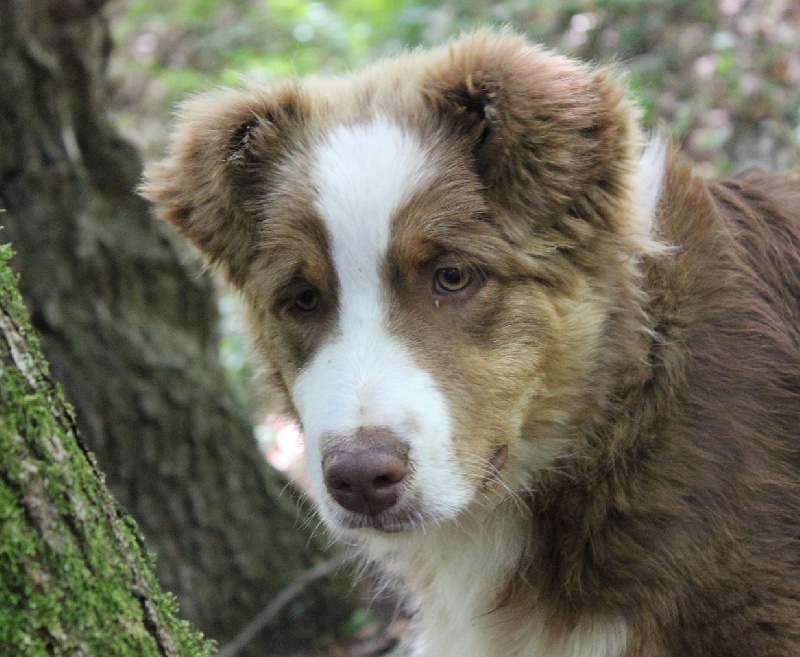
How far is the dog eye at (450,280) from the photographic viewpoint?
129 inches

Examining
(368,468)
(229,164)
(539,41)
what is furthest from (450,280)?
(539,41)

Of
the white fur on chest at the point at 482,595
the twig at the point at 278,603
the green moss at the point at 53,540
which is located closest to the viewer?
the green moss at the point at 53,540

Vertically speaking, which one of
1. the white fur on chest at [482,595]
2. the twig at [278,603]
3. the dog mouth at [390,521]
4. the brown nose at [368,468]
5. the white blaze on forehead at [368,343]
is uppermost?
the white blaze on forehead at [368,343]

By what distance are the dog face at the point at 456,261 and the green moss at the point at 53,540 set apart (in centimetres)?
77

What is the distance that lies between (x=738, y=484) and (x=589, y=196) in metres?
0.99

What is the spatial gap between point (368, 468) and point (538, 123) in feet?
3.79

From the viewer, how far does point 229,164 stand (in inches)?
141

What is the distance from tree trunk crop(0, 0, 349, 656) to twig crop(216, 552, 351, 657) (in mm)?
51

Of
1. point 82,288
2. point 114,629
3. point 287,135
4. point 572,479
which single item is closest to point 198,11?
point 82,288

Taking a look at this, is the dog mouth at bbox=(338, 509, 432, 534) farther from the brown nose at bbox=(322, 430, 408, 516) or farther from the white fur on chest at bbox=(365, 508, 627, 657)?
the white fur on chest at bbox=(365, 508, 627, 657)

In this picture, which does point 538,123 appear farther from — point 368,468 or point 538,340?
point 368,468

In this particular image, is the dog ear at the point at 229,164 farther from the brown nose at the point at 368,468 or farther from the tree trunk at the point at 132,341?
the tree trunk at the point at 132,341

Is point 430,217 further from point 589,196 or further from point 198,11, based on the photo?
point 198,11

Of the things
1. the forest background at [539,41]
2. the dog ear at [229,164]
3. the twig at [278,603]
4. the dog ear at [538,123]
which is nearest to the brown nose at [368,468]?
the dog ear at [538,123]
